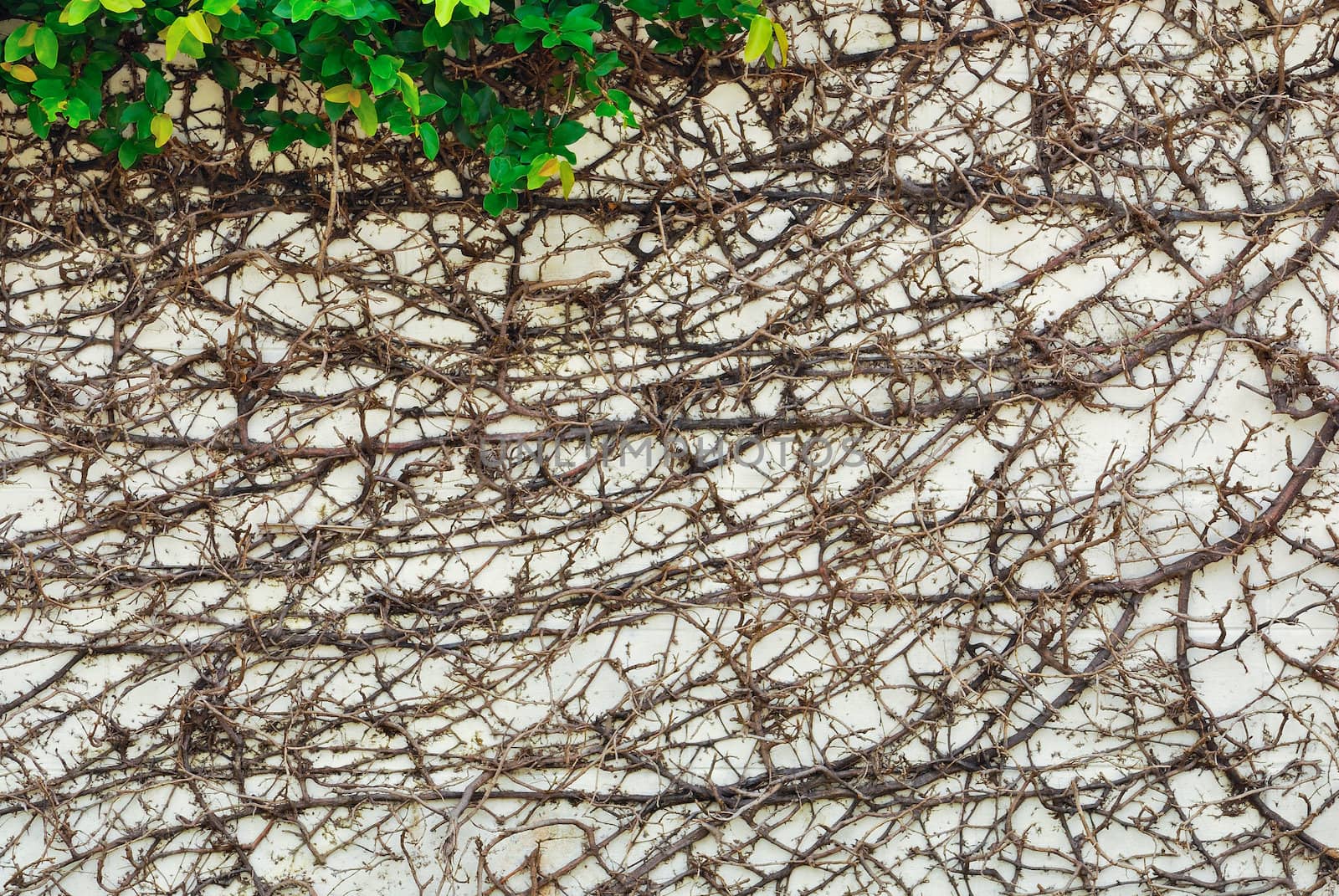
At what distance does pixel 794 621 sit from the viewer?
2.30m

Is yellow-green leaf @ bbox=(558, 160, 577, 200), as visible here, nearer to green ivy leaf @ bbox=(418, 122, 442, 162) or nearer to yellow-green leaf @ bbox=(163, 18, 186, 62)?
green ivy leaf @ bbox=(418, 122, 442, 162)

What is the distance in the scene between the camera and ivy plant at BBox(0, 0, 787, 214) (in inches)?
78.6

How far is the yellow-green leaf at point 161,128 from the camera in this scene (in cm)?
216

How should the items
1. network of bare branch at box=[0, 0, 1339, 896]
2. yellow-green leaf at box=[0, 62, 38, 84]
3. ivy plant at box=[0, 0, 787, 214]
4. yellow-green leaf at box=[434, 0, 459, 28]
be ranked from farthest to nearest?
network of bare branch at box=[0, 0, 1339, 896], yellow-green leaf at box=[0, 62, 38, 84], ivy plant at box=[0, 0, 787, 214], yellow-green leaf at box=[434, 0, 459, 28]

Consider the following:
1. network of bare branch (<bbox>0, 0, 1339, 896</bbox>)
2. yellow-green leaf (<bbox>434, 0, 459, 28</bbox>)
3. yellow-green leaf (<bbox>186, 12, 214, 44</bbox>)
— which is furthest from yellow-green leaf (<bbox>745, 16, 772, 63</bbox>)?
yellow-green leaf (<bbox>186, 12, 214, 44</bbox>)

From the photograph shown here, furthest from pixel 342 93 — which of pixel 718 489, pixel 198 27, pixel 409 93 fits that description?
pixel 718 489

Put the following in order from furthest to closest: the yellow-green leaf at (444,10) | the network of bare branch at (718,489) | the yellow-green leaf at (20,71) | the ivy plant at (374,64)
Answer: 1. the network of bare branch at (718,489)
2. the yellow-green leaf at (20,71)
3. the ivy plant at (374,64)
4. the yellow-green leaf at (444,10)

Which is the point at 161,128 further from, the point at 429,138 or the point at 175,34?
the point at 429,138

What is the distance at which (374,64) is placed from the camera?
6.54ft

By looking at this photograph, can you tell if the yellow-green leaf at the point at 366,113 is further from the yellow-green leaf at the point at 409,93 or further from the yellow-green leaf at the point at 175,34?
the yellow-green leaf at the point at 175,34

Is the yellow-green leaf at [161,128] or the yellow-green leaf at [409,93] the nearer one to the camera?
the yellow-green leaf at [409,93]

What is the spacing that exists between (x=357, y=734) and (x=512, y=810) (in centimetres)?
40

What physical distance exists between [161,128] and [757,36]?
1.31m

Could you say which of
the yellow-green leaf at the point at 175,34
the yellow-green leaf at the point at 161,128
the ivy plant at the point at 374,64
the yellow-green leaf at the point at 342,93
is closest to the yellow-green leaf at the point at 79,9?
the ivy plant at the point at 374,64
